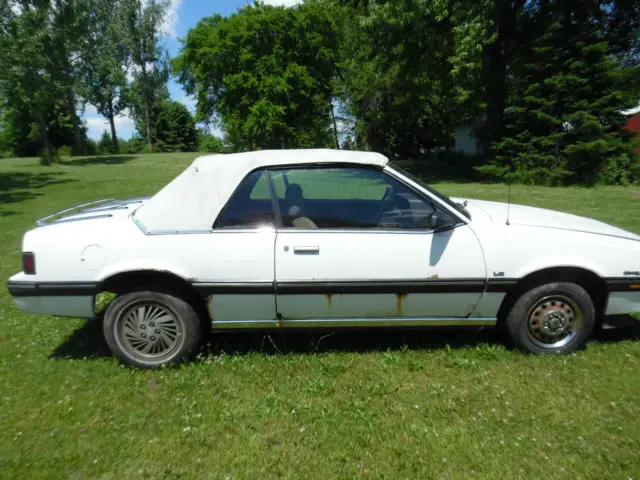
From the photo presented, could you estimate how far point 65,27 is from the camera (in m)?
22.1

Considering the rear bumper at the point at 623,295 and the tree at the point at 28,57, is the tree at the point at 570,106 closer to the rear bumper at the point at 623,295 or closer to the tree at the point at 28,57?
the rear bumper at the point at 623,295

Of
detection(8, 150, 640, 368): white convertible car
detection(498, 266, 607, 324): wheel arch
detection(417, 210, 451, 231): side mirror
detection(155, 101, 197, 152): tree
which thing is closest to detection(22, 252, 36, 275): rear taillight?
detection(8, 150, 640, 368): white convertible car

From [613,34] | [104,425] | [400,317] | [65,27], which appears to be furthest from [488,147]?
[65,27]

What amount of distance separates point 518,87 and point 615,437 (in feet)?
64.2

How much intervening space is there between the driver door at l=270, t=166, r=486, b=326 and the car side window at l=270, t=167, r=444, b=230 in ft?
0.04

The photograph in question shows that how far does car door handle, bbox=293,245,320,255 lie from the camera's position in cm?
320

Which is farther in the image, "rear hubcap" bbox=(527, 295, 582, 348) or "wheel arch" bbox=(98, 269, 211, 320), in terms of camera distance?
"rear hubcap" bbox=(527, 295, 582, 348)

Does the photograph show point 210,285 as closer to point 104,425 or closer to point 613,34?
point 104,425

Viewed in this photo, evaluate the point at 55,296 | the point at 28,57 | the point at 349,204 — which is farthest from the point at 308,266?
the point at 28,57

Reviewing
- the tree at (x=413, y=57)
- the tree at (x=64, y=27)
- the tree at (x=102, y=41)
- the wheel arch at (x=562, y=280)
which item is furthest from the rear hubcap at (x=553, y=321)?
the tree at (x=102, y=41)

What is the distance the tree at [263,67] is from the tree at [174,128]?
25.1 metres

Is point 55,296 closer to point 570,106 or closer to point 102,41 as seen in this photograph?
point 570,106

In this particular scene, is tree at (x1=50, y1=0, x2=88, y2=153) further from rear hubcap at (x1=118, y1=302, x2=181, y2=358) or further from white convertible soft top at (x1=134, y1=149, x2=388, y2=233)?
rear hubcap at (x1=118, y1=302, x2=181, y2=358)

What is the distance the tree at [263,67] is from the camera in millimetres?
34031
